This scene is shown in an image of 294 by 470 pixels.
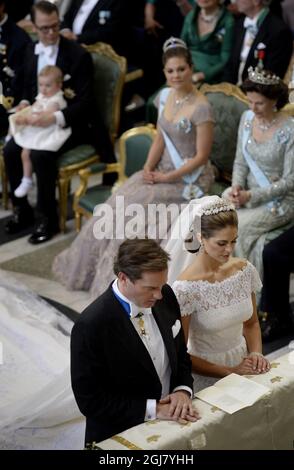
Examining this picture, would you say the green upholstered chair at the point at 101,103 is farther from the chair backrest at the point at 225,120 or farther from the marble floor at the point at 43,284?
the chair backrest at the point at 225,120

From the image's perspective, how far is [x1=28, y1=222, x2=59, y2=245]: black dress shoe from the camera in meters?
6.17

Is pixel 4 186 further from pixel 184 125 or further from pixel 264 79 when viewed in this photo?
pixel 264 79

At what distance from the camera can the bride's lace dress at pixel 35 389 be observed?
3.87 meters

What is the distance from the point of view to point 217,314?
3.44m

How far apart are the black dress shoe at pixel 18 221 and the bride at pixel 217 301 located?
9.93 ft

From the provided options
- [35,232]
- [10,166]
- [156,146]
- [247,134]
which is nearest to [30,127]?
[10,166]

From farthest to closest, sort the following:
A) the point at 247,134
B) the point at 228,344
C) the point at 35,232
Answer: the point at 35,232 < the point at 247,134 < the point at 228,344

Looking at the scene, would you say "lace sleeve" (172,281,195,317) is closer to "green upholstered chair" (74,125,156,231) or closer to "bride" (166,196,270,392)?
"bride" (166,196,270,392)

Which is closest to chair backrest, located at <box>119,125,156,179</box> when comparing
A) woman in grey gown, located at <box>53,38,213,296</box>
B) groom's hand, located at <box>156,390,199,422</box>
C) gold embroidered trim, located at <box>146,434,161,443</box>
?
woman in grey gown, located at <box>53,38,213,296</box>

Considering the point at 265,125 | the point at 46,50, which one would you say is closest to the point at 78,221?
the point at 46,50

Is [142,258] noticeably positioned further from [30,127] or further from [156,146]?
[30,127]

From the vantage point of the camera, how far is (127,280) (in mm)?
2844

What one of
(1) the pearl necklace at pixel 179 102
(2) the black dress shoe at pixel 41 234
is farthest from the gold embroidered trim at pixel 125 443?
(2) the black dress shoe at pixel 41 234
